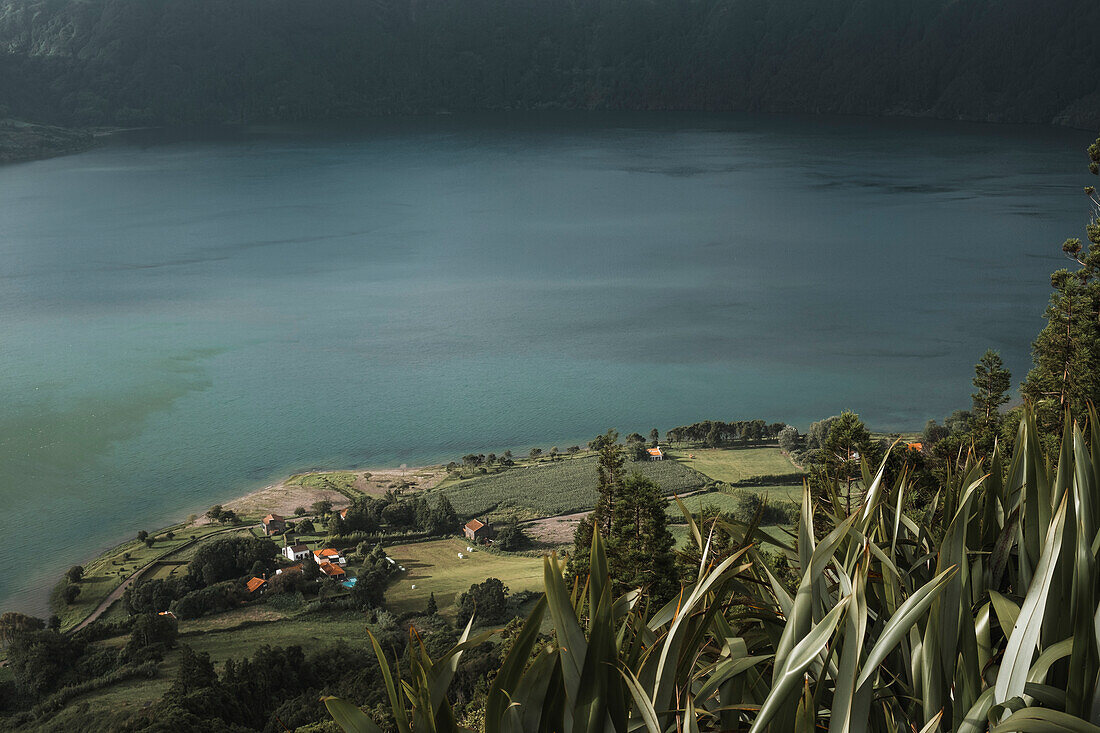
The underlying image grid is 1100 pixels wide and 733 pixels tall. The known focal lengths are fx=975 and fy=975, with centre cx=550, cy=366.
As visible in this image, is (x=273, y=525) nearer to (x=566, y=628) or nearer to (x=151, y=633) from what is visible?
(x=151, y=633)

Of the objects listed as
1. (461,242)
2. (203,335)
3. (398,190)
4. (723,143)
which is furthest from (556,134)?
(203,335)

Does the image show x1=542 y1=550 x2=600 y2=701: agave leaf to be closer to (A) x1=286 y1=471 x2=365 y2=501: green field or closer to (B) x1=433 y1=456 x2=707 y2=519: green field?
(B) x1=433 y1=456 x2=707 y2=519: green field

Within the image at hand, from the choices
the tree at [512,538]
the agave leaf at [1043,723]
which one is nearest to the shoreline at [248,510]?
the tree at [512,538]

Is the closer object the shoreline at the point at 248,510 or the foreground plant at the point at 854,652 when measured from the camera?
the foreground plant at the point at 854,652

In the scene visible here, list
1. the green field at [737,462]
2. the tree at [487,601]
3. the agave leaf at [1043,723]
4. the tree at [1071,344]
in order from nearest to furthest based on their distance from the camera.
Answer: the agave leaf at [1043,723] → the tree at [1071,344] → the tree at [487,601] → the green field at [737,462]

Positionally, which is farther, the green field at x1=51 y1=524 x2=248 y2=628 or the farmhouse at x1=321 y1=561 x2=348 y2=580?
the farmhouse at x1=321 y1=561 x2=348 y2=580

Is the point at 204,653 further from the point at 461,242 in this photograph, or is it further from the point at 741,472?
the point at 461,242

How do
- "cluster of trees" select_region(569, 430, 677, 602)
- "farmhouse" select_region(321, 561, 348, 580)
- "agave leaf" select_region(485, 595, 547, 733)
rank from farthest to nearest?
1. "farmhouse" select_region(321, 561, 348, 580)
2. "cluster of trees" select_region(569, 430, 677, 602)
3. "agave leaf" select_region(485, 595, 547, 733)

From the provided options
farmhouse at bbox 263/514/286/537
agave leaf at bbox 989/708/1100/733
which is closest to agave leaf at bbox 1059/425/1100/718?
agave leaf at bbox 989/708/1100/733

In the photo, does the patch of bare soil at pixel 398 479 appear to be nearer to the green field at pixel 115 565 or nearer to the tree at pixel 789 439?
the green field at pixel 115 565
